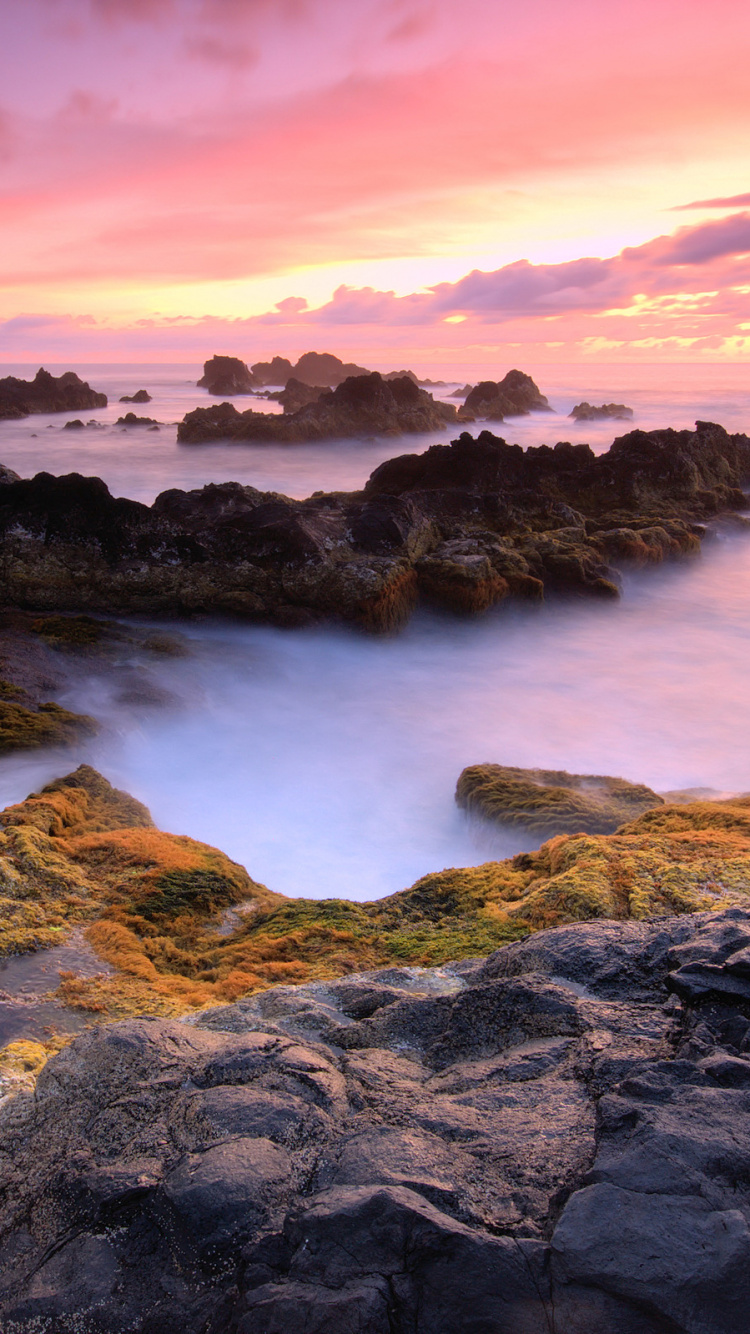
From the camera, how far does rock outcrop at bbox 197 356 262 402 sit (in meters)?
76.7

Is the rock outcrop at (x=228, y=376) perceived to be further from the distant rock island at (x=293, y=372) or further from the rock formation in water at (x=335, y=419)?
the rock formation in water at (x=335, y=419)

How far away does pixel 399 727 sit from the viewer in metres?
11.6

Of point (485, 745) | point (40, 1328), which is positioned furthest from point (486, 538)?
point (40, 1328)

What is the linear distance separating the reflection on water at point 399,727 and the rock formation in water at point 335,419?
25944mm

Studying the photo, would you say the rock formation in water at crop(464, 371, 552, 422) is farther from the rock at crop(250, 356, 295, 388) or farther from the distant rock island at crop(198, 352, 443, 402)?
the rock at crop(250, 356, 295, 388)

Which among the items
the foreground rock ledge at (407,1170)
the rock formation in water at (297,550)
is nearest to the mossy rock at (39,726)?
the rock formation in water at (297,550)

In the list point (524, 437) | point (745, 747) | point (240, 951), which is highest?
point (524, 437)

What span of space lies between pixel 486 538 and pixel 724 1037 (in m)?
13.8

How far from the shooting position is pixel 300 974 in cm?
443

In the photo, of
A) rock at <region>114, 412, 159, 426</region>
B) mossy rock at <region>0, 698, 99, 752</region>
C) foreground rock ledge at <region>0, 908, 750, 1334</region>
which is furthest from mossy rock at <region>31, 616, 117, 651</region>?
rock at <region>114, 412, 159, 426</region>

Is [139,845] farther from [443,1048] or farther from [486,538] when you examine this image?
[486,538]

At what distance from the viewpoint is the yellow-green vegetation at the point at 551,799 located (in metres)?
7.35

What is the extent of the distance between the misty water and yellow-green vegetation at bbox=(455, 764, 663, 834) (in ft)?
0.95

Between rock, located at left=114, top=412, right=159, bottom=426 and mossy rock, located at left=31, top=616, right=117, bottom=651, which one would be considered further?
rock, located at left=114, top=412, right=159, bottom=426
